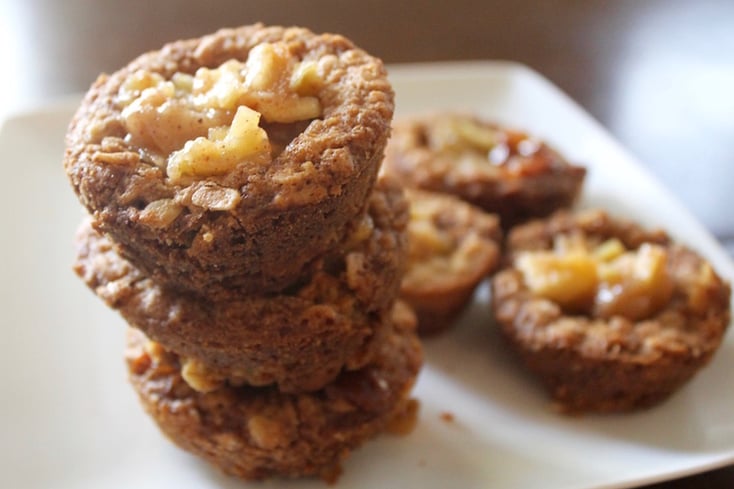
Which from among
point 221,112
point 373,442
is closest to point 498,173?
point 373,442

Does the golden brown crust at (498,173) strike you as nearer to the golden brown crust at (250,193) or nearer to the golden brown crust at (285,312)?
the golden brown crust at (285,312)

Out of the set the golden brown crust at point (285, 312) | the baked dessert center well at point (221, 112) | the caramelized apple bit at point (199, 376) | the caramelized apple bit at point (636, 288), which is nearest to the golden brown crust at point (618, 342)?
the caramelized apple bit at point (636, 288)

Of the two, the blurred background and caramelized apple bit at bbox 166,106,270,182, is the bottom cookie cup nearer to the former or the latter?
caramelized apple bit at bbox 166,106,270,182

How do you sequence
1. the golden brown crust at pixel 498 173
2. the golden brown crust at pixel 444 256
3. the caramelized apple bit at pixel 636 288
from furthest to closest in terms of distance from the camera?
the golden brown crust at pixel 498 173, the golden brown crust at pixel 444 256, the caramelized apple bit at pixel 636 288

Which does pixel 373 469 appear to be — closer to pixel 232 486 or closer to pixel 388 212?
pixel 232 486

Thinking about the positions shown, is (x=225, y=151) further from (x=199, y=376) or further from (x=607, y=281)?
(x=607, y=281)

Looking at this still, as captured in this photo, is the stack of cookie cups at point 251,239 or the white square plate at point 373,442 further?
the white square plate at point 373,442

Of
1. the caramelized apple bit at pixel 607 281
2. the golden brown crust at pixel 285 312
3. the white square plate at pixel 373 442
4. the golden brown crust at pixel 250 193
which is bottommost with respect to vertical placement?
the white square plate at pixel 373 442

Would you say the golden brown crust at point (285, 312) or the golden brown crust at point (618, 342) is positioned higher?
the golden brown crust at point (285, 312)
